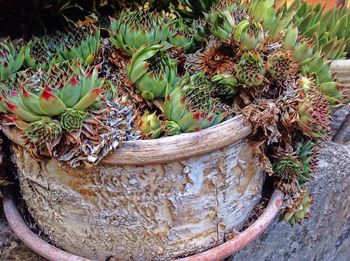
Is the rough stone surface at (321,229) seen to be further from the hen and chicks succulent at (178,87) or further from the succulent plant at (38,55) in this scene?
the succulent plant at (38,55)

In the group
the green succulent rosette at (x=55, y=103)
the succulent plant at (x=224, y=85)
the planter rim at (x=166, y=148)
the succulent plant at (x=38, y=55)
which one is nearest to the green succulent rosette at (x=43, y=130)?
the green succulent rosette at (x=55, y=103)

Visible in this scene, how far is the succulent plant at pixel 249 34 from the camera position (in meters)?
0.98

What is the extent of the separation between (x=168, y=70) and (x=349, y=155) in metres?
0.76

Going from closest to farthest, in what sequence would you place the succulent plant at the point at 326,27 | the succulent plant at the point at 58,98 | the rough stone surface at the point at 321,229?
the succulent plant at the point at 58,98 → the rough stone surface at the point at 321,229 → the succulent plant at the point at 326,27

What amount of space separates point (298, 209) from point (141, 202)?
40 cm

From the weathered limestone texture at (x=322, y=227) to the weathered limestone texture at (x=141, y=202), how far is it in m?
0.29

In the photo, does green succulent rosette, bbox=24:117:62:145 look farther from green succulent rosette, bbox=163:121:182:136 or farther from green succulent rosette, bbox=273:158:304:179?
green succulent rosette, bbox=273:158:304:179

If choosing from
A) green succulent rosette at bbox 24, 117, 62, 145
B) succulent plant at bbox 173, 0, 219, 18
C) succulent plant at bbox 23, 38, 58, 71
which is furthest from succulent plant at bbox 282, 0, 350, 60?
green succulent rosette at bbox 24, 117, 62, 145

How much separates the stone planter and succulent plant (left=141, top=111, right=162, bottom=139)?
4cm

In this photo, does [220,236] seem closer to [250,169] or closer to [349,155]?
[250,169]

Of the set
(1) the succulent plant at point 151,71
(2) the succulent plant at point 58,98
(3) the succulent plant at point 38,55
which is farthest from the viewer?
(3) the succulent plant at point 38,55

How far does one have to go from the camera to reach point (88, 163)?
848 mm

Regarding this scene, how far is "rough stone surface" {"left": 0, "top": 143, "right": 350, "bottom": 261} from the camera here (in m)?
1.26

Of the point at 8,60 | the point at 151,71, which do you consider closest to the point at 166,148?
the point at 151,71
